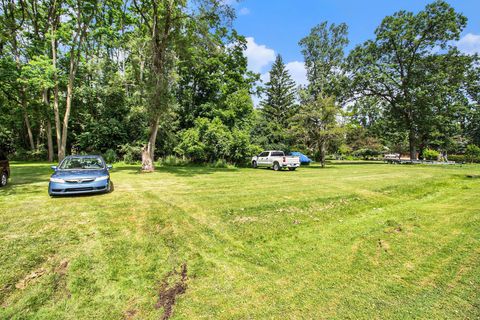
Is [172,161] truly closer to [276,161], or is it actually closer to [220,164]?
[220,164]

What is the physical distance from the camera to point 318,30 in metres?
35.2

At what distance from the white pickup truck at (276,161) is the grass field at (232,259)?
11.2 meters

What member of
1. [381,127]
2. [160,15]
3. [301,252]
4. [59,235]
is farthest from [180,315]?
[381,127]

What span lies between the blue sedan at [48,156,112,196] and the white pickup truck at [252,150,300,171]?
13291 millimetres

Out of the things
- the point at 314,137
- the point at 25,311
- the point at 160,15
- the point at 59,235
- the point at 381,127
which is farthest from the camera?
the point at 381,127

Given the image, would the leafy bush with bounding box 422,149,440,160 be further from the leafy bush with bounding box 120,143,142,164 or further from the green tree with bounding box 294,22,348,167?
the leafy bush with bounding box 120,143,142,164

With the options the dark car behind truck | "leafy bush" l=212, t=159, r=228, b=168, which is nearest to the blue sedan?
the dark car behind truck

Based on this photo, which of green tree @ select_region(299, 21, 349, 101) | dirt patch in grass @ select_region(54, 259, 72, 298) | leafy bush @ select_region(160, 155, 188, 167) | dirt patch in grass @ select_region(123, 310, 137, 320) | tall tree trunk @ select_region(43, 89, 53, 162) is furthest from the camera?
green tree @ select_region(299, 21, 349, 101)

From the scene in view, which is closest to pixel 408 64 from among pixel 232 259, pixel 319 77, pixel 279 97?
pixel 319 77

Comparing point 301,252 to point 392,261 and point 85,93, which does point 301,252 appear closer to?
point 392,261

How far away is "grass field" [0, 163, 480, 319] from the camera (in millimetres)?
3039

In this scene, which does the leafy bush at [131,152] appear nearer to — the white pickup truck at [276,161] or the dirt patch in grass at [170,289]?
the white pickup truck at [276,161]

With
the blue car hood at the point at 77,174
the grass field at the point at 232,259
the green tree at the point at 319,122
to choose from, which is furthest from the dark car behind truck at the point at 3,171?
the green tree at the point at 319,122

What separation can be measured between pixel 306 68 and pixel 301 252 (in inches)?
1537
